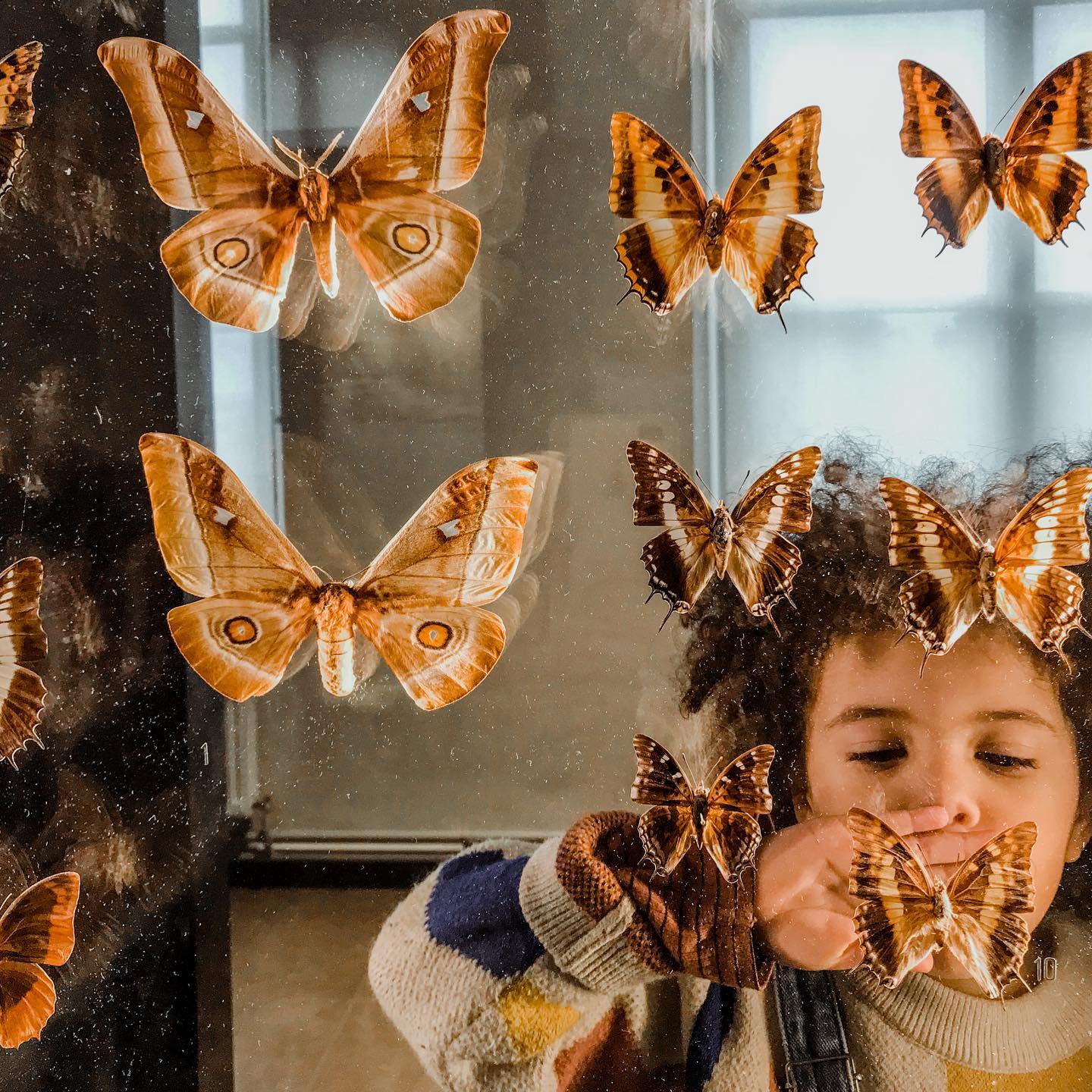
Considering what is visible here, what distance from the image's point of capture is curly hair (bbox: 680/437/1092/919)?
746mm

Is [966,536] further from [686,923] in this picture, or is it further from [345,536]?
[345,536]

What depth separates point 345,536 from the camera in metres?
0.79

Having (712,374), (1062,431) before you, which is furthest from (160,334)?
(1062,431)

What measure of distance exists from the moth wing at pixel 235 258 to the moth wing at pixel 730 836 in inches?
22.8

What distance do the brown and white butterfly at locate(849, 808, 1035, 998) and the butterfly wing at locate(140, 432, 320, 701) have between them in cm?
50

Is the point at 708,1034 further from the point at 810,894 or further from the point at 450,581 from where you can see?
the point at 450,581

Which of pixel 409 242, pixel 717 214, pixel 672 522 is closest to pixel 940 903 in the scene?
pixel 672 522

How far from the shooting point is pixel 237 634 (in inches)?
29.2

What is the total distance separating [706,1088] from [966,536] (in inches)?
20.7

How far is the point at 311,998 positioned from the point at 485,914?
0.65ft

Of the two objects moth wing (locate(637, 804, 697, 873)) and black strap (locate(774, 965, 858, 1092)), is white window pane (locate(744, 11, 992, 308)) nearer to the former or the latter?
moth wing (locate(637, 804, 697, 873))

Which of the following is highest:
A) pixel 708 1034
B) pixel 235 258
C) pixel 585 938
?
pixel 235 258

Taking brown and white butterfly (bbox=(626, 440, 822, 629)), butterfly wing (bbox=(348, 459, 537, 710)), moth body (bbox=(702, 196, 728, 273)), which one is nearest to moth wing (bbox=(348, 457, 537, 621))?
butterfly wing (bbox=(348, 459, 537, 710))

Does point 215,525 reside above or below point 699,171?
below
